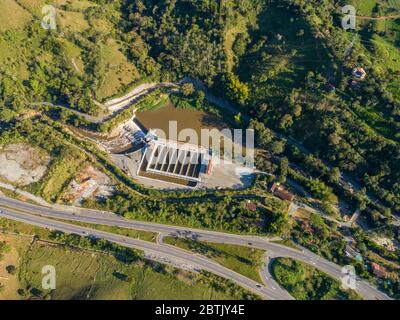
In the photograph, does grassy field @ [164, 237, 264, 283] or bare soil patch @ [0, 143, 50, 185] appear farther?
bare soil patch @ [0, 143, 50, 185]

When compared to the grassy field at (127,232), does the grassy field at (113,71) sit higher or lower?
higher

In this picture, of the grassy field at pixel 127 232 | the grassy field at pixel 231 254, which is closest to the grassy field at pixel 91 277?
the grassy field at pixel 231 254

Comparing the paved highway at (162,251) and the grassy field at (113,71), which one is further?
the grassy field at (113,71)

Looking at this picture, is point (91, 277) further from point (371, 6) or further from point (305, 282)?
point (371, 6)

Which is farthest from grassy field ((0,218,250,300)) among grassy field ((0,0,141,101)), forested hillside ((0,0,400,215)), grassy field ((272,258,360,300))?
grassy field ((0,0,141,101))

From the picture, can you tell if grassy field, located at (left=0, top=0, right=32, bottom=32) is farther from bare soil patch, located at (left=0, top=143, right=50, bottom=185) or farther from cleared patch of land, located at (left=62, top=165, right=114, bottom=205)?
cleared patch of land, located at (left=62, top=165, right=114, bottom=205)

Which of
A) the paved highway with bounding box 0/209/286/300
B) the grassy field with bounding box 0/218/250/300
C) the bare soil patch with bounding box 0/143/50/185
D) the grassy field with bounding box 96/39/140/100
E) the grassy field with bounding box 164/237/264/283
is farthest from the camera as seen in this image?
the grassy field with bounding box 96/39/140/100

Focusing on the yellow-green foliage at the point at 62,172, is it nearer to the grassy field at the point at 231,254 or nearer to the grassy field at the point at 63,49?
the grassy field at the point at 63,49
